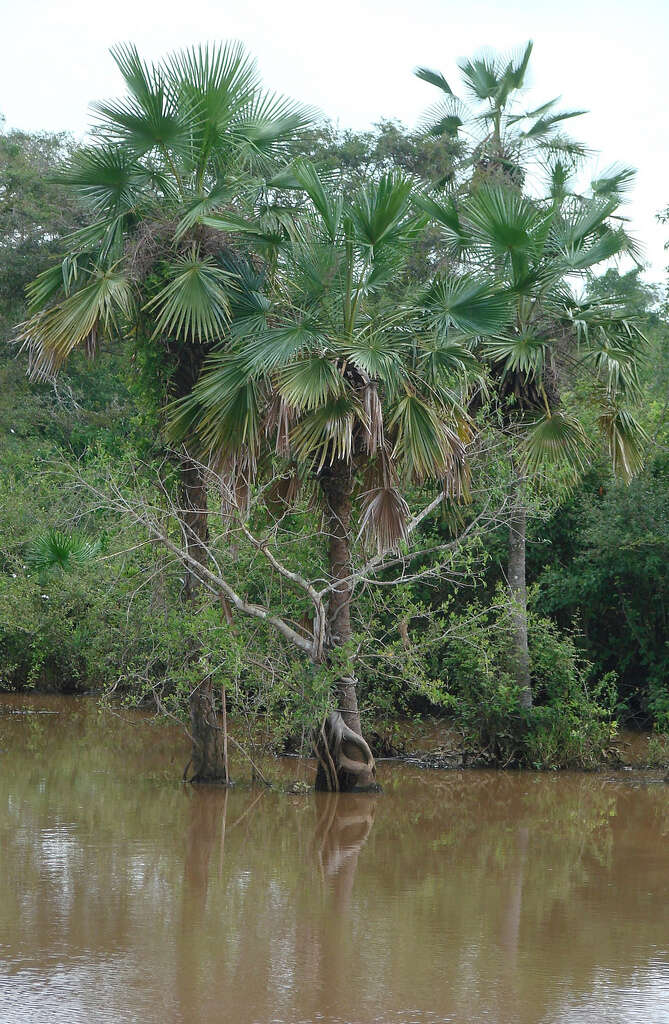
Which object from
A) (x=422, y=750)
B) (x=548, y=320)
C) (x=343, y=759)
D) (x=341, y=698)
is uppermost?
(x=548, y=320)

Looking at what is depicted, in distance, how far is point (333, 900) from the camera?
8.05 m

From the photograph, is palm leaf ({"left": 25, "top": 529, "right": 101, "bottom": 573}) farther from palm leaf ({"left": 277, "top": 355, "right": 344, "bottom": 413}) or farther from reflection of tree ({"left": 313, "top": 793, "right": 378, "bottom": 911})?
palm leaf ({"left": 277, "top": 355, "right": 344, "bottom": 413})

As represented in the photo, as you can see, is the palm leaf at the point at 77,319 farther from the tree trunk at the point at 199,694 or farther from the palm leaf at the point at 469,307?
the palm leaf at the point at 469,307

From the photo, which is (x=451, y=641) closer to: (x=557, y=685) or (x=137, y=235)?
(x=557, y=685)

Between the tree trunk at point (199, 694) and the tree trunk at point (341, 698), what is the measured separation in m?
1.15

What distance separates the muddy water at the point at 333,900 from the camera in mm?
5840

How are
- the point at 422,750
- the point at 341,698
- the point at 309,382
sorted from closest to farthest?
the point at 309,382
the point at 341,698
the point at 422,750

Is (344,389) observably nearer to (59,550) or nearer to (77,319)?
(77,319)

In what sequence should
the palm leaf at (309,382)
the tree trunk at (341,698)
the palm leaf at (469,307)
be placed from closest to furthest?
the palm leaf at (309,382), the palm leaf at (469,307), the tree trunk at (341,698)

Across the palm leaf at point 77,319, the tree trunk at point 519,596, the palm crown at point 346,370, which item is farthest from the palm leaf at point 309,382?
the tree trunk at point 519,596

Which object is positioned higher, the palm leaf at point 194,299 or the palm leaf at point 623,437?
the palm leaf at point 194,299

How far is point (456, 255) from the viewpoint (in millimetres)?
14156

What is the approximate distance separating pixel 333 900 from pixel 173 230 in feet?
23.2

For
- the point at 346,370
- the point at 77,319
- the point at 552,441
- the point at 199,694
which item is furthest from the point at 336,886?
the point at 77,319
